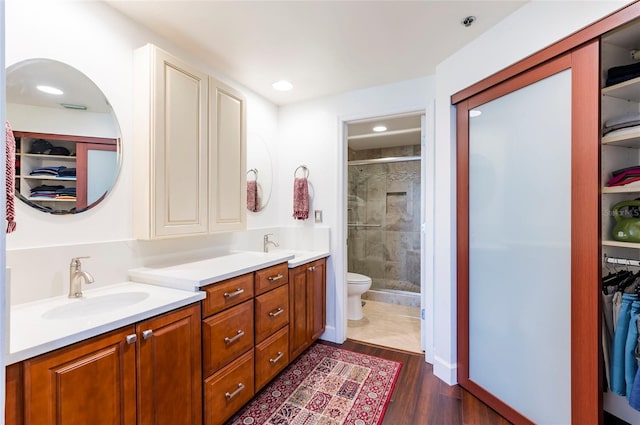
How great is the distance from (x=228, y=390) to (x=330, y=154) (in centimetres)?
201

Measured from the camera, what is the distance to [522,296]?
5.26ft

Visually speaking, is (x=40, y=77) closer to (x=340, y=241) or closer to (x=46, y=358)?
(x=46, y=358)

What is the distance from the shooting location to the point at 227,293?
5.09 ft

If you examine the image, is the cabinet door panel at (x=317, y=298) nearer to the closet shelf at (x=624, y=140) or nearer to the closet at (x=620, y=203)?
the closet at (x=620, y=203)

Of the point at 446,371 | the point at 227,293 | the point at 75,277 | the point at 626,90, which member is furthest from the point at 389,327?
the point at 75,277

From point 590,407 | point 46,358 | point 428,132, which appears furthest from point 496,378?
point 46,358

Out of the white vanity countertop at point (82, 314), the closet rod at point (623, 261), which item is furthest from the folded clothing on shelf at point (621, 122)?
the white vanity countertop at point (82, 314)

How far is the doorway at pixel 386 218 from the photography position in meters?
3.58

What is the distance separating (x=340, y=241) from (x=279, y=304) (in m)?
0.89

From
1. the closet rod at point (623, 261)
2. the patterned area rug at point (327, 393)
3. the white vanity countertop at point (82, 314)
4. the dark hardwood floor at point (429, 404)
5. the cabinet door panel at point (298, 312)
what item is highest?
the closet rod at point (623, 261)

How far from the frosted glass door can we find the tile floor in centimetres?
79

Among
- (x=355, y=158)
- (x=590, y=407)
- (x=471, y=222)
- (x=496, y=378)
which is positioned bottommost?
(x=496, y=378)

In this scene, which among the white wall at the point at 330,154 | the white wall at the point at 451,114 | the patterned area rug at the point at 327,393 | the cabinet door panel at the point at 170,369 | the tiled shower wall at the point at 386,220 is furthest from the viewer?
the tiled shower wall at the point at 386,220

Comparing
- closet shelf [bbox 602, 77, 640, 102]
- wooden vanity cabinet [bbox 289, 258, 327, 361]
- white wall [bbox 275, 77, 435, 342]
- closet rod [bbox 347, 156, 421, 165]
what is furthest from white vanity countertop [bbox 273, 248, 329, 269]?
closet shelf [bbox 602, 77, 640, 102]
